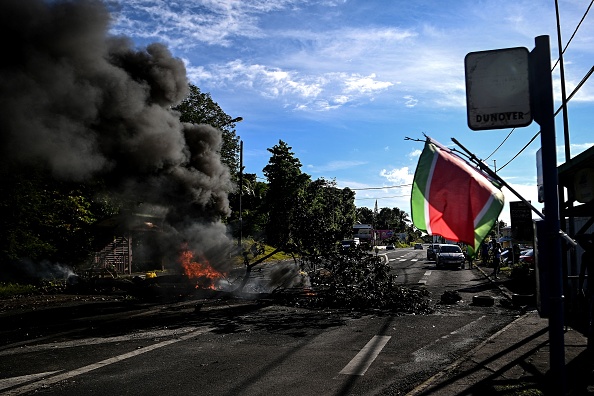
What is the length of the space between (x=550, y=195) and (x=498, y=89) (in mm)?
762

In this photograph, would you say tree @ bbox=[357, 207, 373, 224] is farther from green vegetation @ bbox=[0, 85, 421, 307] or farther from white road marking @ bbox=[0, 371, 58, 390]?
white road marking @ bbox=[0, 371, 58, 390]

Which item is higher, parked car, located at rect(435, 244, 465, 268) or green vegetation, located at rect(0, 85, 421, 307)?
green vegetation, located at rect(0, 85, 421, 307)

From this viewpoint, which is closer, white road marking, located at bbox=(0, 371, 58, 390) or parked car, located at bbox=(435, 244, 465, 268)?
white road marking, located at bbox=(0, 371, 58, 390)

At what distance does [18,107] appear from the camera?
13.5m

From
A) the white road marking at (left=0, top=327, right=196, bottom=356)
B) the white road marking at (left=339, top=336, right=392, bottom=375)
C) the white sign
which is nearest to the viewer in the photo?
the white sign

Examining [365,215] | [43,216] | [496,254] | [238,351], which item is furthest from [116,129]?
[365,215]

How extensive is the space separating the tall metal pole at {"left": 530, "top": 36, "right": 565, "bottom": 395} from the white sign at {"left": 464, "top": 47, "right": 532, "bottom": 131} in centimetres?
6

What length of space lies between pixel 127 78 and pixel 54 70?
2610 millimetres

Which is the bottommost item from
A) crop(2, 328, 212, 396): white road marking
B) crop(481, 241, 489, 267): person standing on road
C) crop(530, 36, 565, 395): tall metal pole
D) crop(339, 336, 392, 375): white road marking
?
crop(339, 336, 392, 375): white road marking

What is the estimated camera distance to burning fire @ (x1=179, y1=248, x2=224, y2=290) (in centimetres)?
1487

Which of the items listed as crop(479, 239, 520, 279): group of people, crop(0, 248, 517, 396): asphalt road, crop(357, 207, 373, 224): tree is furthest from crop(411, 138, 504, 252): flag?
crop(357, 207, 373, 224): tree

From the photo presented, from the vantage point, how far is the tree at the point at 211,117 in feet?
107

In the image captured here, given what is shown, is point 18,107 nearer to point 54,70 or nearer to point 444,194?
point 54,70

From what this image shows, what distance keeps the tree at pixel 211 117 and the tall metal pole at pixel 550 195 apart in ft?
97.1
